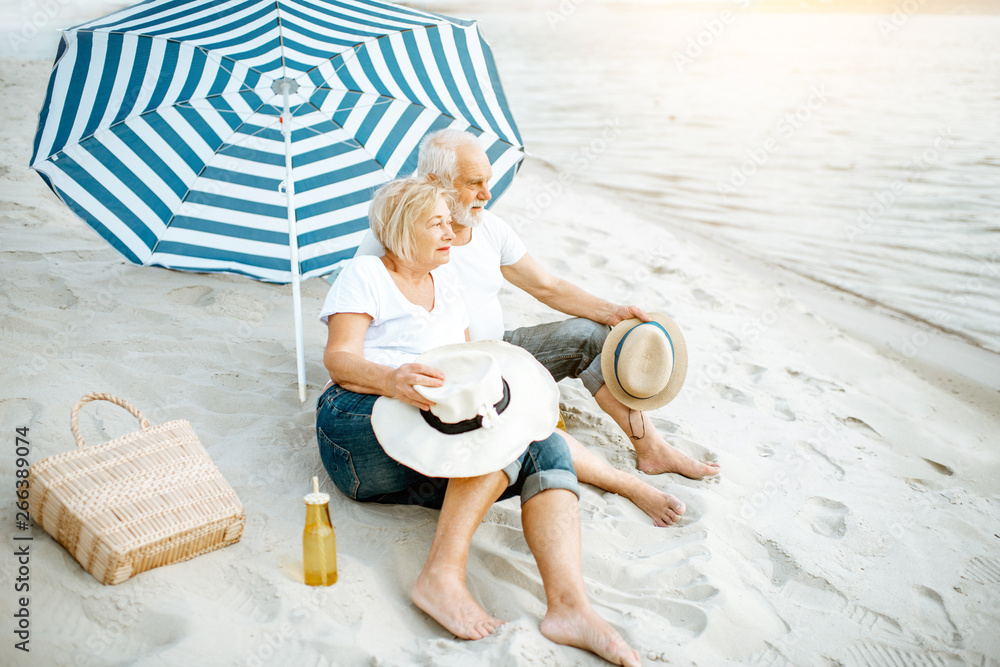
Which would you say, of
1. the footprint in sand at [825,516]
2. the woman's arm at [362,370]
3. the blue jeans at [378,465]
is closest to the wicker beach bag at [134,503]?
the blue jeans at [378,465]

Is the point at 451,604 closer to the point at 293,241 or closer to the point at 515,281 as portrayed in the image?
the point at 515,281

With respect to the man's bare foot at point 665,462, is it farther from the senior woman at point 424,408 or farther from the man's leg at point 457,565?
the man's leg at point 457,565

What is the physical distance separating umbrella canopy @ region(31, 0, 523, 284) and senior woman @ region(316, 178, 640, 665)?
71 cm

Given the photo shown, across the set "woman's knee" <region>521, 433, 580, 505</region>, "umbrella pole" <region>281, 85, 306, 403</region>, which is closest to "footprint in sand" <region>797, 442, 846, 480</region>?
"woman's knee" <region>521, 433, 580, 505</region>

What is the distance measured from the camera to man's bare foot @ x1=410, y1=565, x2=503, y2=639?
Answer: 1.88 m

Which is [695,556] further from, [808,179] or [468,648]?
[808,179]

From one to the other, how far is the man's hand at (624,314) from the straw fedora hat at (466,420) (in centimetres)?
80

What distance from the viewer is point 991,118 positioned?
967 centimetres

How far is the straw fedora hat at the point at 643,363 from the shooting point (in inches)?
109

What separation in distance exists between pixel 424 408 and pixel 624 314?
1.15 metres

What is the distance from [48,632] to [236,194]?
1.80 m

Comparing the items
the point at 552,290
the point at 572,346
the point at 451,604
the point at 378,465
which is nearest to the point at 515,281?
the point at 552,290

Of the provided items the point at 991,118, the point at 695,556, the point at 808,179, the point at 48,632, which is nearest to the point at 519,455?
the point at 695,556

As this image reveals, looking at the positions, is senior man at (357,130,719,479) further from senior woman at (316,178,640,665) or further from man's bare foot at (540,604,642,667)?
man's bare foot at (540,604,642,667)
